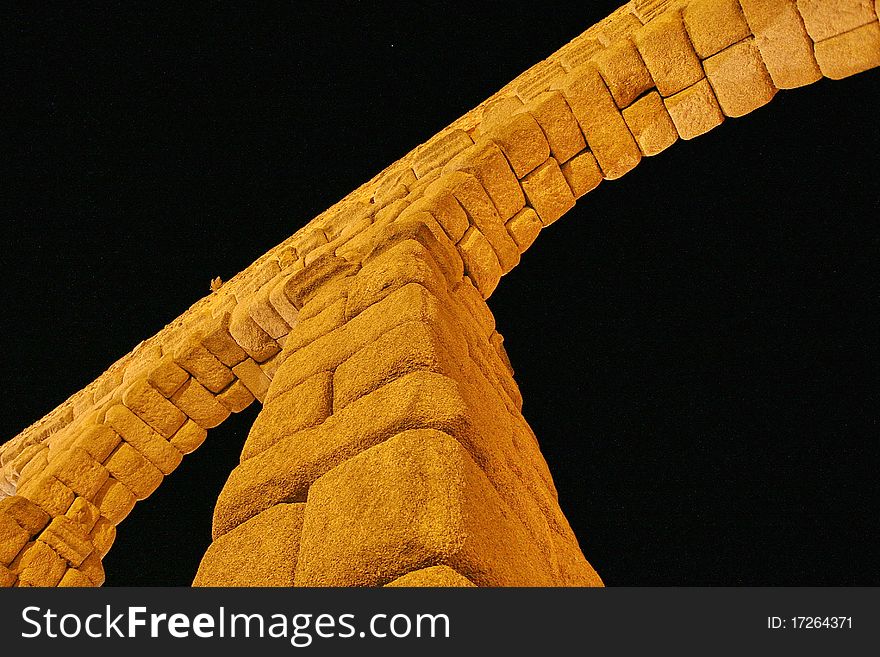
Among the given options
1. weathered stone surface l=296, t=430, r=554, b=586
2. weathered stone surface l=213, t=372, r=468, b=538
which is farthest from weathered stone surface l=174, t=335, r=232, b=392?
weathered stone surface l=296, t=430, r=554, b=586

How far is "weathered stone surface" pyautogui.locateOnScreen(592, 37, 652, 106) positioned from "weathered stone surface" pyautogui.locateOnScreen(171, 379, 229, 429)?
3318 millimetres

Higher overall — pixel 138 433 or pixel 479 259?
pixel 479 259

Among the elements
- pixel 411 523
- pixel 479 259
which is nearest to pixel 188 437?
pixel 479 259

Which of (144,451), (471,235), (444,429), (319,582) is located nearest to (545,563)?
(444,429)

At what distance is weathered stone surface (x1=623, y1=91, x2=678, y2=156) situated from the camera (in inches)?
142

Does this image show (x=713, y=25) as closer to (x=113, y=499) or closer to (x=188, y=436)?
(x=188, y=436)

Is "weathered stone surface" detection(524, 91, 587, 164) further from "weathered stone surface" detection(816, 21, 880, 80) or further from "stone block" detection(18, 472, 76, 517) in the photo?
"stone block" detection(18, 472, 76, 517)

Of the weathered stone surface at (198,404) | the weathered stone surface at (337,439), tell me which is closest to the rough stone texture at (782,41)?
the weathered stone surface at (337,439)

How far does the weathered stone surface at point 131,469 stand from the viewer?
461 centimetres

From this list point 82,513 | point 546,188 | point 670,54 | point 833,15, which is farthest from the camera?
point 82,513

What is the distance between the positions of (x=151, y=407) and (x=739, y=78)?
166 inches

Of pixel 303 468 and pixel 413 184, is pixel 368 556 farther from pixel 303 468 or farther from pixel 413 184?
pixel 413 184

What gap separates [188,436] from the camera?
4758mm

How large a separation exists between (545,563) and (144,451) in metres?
3.64
